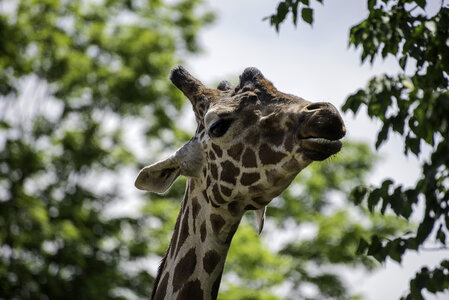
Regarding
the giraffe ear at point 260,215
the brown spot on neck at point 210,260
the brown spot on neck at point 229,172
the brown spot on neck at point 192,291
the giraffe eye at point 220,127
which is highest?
the giraffe eye at point 220,127

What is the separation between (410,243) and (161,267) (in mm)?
1831

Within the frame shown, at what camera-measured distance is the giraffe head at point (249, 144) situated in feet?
12.6

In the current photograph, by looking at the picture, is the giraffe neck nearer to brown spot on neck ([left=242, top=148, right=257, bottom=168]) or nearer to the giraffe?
the giraffe

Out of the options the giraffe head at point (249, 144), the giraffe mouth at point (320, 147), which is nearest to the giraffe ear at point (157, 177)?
the giraffe head at point (249, 144)

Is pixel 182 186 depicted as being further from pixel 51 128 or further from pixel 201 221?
pixel 201 221

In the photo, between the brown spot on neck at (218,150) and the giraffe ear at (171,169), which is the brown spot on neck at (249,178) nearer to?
the brown spot on neck at (218,150)

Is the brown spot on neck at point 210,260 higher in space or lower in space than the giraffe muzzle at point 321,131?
lower

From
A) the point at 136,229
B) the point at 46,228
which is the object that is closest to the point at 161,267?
the point at 46,228

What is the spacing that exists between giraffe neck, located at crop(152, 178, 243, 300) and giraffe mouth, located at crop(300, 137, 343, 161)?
2.55ft

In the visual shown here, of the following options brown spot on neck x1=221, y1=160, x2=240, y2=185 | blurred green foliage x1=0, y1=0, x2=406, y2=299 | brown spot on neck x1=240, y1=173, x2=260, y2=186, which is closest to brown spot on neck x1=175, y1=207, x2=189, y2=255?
brown spot on neck x1=221, y1=160, x2=240, y2=185

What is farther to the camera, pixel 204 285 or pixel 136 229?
pixel 136 229

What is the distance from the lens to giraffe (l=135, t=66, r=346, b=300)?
4.02 m

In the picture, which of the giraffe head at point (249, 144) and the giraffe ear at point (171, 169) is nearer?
the giraffe head at point (249, 144)

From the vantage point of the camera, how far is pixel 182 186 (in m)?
18.8
